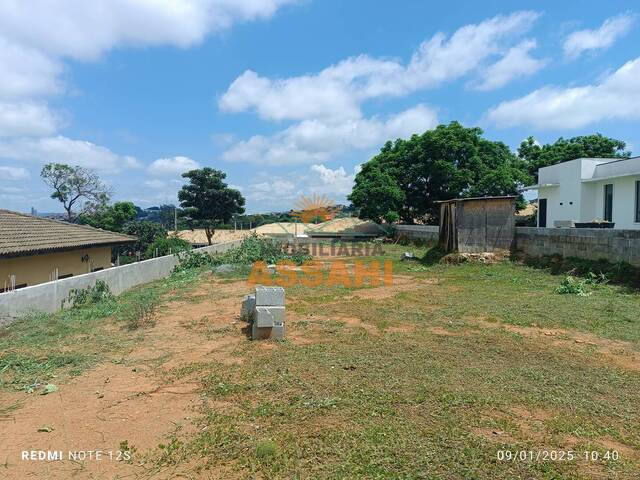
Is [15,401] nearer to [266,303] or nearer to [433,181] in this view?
[266,303]

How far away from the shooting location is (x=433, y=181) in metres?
25.4

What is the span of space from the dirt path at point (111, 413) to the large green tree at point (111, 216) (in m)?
28.4

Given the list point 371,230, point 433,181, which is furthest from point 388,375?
point 371,230

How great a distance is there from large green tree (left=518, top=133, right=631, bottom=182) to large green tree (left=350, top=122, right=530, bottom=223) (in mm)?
1347

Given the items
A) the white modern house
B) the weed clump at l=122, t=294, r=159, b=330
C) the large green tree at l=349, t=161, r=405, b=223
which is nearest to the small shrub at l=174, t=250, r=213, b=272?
the weed clump at l=122, t=294, r=159, b=330

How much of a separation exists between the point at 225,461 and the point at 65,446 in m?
1.33

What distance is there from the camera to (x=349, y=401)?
366 centimetres

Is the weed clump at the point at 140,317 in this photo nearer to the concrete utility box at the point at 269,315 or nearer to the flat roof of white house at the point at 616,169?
the concrete utility box at the point at 269,315

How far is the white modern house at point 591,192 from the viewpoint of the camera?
15000 mm

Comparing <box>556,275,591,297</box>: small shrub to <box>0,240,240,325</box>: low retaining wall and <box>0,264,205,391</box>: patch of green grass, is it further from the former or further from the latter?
<box>0,240,240,325</box>: low retaining wall

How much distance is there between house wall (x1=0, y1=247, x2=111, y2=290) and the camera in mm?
9711

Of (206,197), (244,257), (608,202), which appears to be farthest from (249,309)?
(206,197)

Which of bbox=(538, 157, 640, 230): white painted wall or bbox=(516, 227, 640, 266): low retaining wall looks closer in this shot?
bbox=(516, 227, 640, 266): low retaining wall
